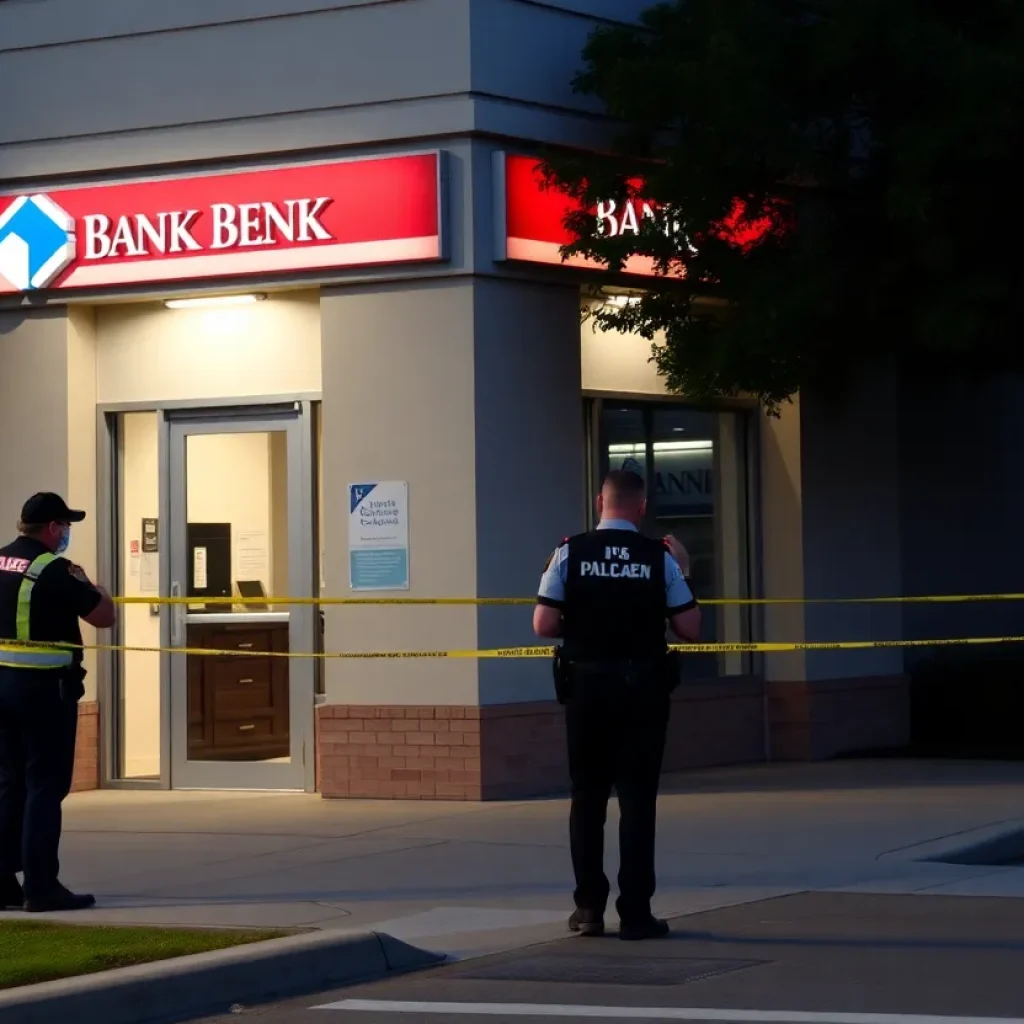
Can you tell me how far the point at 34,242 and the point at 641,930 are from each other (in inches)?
341

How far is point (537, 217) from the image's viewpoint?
15070 mm

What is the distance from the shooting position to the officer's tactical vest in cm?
941

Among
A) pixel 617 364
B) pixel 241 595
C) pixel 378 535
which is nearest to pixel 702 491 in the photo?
pixel 617 364

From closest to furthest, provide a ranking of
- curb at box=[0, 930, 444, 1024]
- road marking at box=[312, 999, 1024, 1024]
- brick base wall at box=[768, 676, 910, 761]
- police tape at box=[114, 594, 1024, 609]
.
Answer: road marking at box=[312, 999, 1024, 1024] < curb at box=[0, 930, 444, 1024] < police tape at box=[114, 594, 1024, 609] < brick base wall at box=[768, 676, 910, 761]

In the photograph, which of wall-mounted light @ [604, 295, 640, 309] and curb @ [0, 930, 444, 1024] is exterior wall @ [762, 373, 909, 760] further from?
curb @ [0, 930, 444, 1024]

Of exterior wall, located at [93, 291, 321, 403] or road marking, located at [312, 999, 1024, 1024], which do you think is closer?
road marking, located at [312, 999, 1024, 1024]

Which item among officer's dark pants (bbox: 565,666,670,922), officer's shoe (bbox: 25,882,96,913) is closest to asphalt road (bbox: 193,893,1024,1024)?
officer's dark pants (bbox: 565,666,670,922)

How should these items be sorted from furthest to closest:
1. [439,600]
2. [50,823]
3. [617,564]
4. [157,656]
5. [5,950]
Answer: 1. [157,656]
2. [439,600]
3. [50,823]
4. [617,564]
5. [5,950]

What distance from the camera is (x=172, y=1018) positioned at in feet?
26.2

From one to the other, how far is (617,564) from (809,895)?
217cm

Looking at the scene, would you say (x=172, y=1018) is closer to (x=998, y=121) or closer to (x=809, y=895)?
(x=809, y=895)

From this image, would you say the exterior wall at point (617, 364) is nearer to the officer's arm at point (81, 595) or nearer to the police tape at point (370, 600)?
the police tape at point (370, 600)

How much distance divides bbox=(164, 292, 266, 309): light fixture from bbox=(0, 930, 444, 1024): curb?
749 cm

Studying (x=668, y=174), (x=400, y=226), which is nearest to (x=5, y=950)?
(x=400, y=226)
